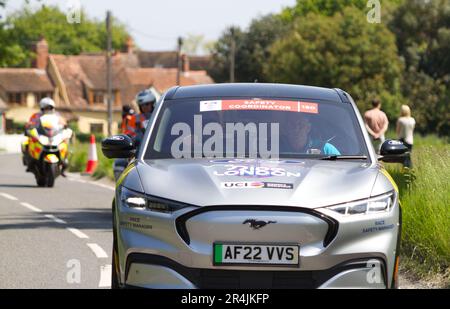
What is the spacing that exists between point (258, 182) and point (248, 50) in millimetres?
84998

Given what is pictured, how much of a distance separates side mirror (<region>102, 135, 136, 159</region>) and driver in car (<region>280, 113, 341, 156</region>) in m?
1.22

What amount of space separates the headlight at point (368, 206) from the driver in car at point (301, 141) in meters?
1.01

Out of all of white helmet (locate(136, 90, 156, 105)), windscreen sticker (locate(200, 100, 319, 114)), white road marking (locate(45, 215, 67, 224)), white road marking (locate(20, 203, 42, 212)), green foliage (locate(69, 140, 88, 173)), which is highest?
windscreen sticker (locate(200, 100, 319, 114))

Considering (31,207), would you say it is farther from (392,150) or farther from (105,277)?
(392,150)

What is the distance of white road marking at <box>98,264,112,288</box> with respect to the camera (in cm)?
891

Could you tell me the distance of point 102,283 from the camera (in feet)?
29.6

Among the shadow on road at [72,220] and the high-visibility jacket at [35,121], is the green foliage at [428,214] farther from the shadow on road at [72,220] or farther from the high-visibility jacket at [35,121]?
the high-visibility jacket at [35,121]

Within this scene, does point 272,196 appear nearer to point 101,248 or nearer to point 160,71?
point 101,248

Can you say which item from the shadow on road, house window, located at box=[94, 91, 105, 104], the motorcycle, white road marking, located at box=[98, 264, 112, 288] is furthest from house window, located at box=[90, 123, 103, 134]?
white road marking, located at box=[98, 264, 112, 288]

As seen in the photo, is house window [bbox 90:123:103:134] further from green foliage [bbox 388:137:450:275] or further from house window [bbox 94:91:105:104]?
green foliage [bbox 388:137:450:275]
